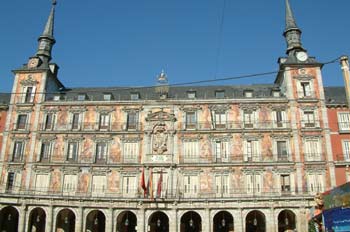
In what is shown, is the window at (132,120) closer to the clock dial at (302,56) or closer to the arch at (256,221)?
the arch at (256,221)

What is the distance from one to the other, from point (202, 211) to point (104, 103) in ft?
55.4

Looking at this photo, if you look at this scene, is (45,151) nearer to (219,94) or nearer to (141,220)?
(141,220)

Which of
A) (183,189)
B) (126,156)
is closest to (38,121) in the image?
(126,156)

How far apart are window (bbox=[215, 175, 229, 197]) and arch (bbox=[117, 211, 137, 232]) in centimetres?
989

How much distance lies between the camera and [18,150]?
43156 millimetres

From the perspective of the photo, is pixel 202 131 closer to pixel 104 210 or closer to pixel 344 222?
pixel 104 210

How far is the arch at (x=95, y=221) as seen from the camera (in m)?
40.9

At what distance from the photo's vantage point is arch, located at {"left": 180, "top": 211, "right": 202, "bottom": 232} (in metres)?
41.2

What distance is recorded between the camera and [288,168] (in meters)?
40.3

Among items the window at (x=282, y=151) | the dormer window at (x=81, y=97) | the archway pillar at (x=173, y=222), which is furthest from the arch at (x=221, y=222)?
the dormer window at (x=81, y=97)

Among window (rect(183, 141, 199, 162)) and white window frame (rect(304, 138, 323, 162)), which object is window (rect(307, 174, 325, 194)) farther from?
window (rect(183, 141, 199, 162))

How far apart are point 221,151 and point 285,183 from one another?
298 inches

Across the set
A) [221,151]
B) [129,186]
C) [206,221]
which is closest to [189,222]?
[206,221]

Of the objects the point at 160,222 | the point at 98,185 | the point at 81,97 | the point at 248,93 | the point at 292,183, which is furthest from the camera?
the point at 81,97
